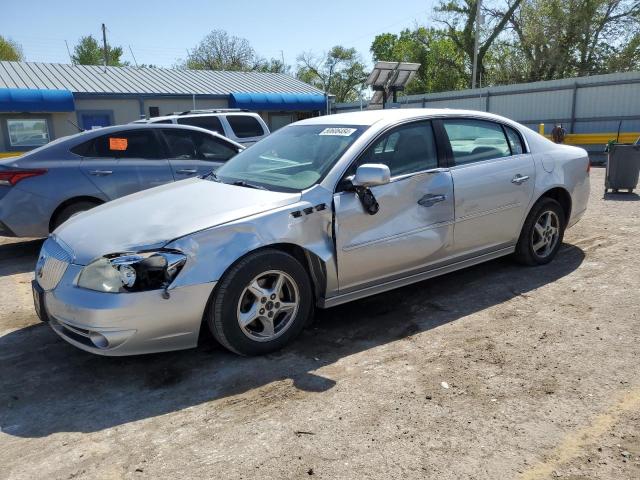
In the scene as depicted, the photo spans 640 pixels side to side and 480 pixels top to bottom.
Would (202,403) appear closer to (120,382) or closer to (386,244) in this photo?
(120,382)

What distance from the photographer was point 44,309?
3.51 m

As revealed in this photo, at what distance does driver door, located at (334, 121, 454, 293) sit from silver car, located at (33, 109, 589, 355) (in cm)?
1

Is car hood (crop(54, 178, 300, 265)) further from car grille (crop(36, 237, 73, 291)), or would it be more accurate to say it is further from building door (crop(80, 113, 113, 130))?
building door (crop(80, 113, 113, 130))

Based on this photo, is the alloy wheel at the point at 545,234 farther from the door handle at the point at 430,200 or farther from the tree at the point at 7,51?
the tree at the point at 7,51

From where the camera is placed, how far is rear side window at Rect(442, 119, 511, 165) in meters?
4.58

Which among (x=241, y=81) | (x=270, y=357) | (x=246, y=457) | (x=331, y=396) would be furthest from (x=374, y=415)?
(x=241, y=81)

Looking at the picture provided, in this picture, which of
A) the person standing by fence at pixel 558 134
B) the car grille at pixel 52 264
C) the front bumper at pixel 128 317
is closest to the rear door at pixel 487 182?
the front bumper at pixel 128 317

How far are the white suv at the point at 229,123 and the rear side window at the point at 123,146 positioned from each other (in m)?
3.62

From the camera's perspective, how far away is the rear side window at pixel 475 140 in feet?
15.0

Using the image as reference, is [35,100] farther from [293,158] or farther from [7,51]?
[7,51]

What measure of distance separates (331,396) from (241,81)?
25.2m

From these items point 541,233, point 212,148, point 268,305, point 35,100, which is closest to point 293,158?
point 268,305

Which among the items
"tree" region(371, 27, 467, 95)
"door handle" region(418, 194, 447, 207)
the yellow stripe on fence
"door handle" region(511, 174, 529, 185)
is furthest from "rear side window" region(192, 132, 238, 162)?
"tree" region(371, 27, 467, 95)

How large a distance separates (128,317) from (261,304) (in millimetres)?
841
